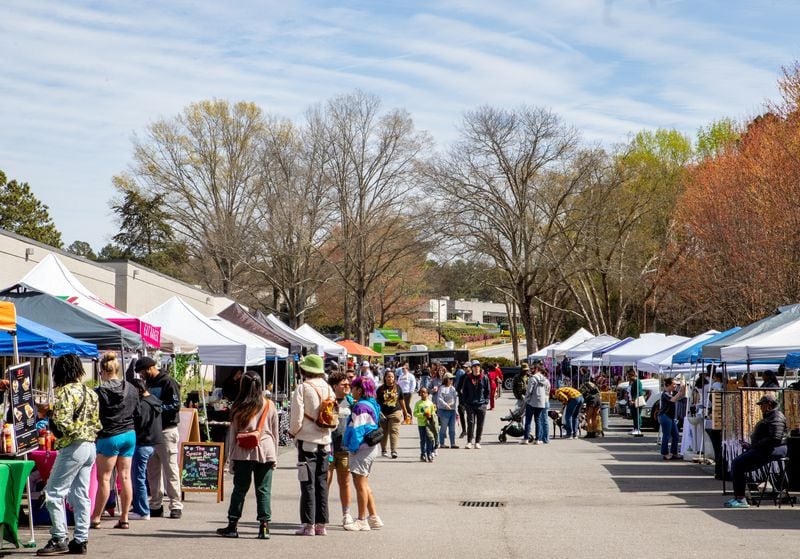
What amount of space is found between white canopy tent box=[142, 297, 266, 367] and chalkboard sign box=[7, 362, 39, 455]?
820cm

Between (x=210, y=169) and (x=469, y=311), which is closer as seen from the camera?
(x=210, y=169)

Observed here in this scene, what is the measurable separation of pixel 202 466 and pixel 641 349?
19.8 metres

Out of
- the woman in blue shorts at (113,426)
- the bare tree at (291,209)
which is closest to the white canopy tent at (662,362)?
the woman in blue shorts at (113,426)

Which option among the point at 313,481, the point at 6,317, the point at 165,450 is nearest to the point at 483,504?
the point at 313,481

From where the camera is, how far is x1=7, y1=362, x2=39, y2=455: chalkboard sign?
390 inches

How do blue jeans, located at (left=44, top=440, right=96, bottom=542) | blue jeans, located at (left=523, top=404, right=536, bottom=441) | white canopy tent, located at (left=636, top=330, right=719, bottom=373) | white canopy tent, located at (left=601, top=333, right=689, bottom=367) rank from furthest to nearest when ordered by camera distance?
white canopy tent, located at (left=601, top=333, right=689, bottom=367)
white canopy tent, located at (left=636, top=330, right=719, bottom=373)
blue jeans, located at (left=523, top=404, right=536, bottom=441)
blue jeans, located at (left=44, top=440, right=96, bottom=542)

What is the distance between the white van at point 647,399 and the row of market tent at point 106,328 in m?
10.0

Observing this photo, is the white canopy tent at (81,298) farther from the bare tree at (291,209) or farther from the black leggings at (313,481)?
the bare tree at (291,209)

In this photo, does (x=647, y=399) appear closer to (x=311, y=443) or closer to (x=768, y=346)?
(x=768, y=346)

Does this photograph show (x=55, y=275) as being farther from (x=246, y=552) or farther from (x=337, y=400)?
(x=246, y=552)

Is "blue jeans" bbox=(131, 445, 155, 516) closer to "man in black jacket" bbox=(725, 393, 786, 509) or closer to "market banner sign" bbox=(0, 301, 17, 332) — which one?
"market banner sign" bbox=(0, 301, 17, 332)

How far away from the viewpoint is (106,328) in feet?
42.5

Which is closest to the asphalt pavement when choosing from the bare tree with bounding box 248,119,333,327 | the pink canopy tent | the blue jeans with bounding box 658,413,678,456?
the blue jeans with bounding box 658,413,678,456

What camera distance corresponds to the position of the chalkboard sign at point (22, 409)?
390 inches
